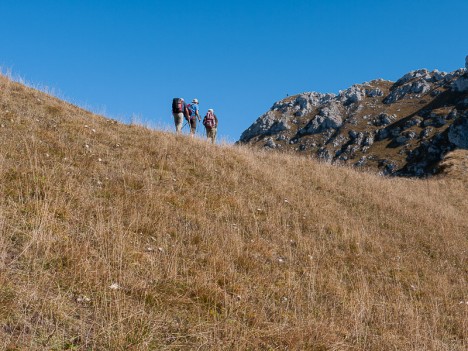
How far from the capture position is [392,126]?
155 metres

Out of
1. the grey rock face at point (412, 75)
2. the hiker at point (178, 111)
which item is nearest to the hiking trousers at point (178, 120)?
the hiker at point (178, 111)

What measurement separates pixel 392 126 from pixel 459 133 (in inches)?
2089

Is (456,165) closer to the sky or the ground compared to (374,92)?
closer to the ground

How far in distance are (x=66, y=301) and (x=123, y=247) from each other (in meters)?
1.54

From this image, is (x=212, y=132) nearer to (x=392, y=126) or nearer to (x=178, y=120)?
(x=178, y=120)

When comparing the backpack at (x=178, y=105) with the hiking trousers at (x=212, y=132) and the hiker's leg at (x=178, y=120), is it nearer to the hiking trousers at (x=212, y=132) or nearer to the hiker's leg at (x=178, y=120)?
the hiker's leg at (x=178, y=120)

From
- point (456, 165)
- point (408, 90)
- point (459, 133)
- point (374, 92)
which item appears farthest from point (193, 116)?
point (374, 92)

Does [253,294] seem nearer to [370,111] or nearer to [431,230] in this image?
[431,230]

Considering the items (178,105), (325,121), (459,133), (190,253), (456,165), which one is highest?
(325,121)

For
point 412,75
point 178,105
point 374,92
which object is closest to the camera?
point 178,105

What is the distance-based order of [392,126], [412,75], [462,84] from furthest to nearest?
1. [412,75]
2. [392,126]
3. [462,84]

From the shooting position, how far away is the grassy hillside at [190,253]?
422cm

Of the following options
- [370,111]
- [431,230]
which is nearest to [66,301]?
[431,230]

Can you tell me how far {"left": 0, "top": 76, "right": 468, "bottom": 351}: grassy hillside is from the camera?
4219 millimetres
